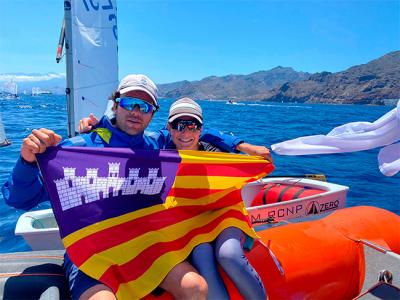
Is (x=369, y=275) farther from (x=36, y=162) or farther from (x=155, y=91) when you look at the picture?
(x=36, y=162)

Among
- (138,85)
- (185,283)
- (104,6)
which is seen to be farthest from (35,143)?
(104,6)

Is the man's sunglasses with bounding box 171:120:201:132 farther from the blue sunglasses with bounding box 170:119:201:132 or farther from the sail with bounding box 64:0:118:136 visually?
the sail with bounding box 64:0:118:136

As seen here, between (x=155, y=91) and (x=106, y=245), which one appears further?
(x=155, y=91)

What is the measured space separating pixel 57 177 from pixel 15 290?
78cm

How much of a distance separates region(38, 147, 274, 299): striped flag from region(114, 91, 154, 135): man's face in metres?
0.20

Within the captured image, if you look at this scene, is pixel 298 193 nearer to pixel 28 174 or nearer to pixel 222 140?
pixel 222 140

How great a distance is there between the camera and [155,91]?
8.75ft

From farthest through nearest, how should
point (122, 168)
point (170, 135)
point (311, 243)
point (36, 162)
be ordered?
point (311, 243) → point (170, 135) → point (122, 168) → point (36, 162)

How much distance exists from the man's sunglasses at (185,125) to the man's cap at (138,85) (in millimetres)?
220

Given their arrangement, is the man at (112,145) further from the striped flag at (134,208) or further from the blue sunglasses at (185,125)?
the blue sunglasses at (185,125)

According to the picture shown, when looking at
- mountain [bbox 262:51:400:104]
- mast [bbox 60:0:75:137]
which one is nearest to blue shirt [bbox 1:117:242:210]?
mast [bbox 60:0:75:137]

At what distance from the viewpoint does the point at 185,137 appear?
276cm

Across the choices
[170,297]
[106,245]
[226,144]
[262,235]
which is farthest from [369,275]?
[106,245]

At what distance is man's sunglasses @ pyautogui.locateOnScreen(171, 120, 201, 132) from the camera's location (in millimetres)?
2707
